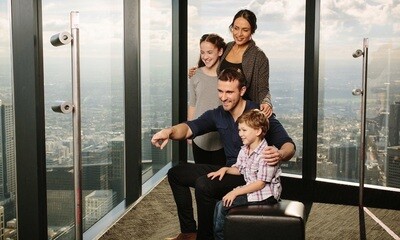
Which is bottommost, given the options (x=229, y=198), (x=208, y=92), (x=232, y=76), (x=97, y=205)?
(x=97, y=205)

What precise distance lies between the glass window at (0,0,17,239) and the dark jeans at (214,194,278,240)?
3.31 ft

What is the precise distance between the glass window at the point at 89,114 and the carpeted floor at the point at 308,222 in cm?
20

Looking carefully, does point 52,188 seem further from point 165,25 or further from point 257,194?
point 165,25

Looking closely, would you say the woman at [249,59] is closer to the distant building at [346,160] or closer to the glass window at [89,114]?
the glass window at [89,114]

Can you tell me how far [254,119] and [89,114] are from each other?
1.17 m

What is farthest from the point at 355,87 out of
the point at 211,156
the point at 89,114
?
the point at 89,114

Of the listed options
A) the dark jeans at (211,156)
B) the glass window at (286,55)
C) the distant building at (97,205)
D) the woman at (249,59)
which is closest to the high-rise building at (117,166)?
the distant building at (97,205)

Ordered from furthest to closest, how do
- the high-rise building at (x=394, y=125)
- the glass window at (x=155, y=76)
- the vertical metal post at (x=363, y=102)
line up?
the glass window at (x=155, y=76) < the high-rise building at (x=394, y=125) < the vertical metal post at (x=363, y=102)

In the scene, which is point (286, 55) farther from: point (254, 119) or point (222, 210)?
point (222, 210)

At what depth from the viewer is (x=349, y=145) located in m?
4.55

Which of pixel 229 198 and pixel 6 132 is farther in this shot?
pixel 229 198

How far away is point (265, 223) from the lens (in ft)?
8.61

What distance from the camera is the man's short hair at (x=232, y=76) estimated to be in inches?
117

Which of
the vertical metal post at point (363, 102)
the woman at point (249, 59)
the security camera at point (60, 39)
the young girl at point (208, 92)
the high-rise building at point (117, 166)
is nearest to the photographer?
the security camera at point (60, 39)
